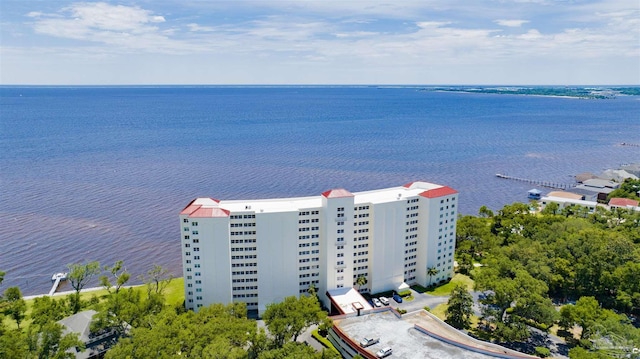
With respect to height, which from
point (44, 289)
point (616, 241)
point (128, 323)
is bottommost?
point (44, 289)

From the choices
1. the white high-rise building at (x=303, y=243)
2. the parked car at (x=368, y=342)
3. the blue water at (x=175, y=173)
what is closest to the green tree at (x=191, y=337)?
the white high-rise building at (x=303, y=243)

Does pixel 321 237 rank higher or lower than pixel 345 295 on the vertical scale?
higher

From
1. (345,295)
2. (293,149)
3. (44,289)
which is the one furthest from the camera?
(293,149)

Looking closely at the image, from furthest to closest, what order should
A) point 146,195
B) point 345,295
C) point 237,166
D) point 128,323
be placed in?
point 237,166
point 146,195
point 345,295
point 128,323

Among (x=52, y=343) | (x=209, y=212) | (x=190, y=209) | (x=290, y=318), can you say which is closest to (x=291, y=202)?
(x=209, y=212)

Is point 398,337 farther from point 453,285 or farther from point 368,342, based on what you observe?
point 453,285

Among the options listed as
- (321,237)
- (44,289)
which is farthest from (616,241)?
(44,289)

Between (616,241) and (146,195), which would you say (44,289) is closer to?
(146,195)
